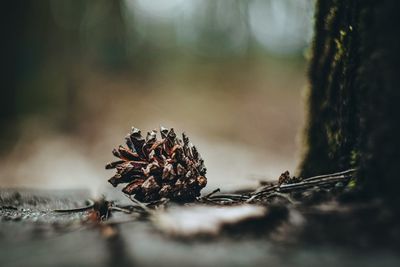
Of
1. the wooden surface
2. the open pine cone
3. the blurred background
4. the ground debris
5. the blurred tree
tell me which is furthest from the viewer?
the blurred tree

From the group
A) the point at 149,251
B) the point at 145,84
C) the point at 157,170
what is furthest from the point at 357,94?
the point at 145,84

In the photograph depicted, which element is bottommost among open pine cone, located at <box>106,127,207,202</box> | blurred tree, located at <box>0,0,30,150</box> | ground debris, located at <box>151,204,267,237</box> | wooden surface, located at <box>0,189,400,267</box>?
wooden surface, located at <box>0,189,400,267</box>

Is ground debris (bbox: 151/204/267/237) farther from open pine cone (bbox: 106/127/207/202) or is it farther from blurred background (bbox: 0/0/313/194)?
blurred background (bbox: 0/0/313/194)

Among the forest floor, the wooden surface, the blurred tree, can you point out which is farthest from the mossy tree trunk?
the blurred tree

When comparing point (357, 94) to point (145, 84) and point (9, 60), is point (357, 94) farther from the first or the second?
point (145, 84)

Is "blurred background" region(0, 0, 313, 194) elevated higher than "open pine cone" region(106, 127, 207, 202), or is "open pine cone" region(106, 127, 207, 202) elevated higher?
"blurred background" region(0, 0, 313, 194)

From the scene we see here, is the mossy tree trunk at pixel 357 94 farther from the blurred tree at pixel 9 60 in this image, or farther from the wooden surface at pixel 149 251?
the blurred tree at pixel 9 60
